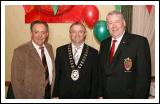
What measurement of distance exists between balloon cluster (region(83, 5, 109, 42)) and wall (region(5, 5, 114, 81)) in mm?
283

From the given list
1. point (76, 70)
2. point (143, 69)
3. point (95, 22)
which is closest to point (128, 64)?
point (143, 69)

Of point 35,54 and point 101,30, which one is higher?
point 101,30

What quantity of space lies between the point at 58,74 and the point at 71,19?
879 millimetres

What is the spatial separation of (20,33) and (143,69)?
171cm

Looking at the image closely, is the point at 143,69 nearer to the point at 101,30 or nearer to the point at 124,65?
the point at 124,65

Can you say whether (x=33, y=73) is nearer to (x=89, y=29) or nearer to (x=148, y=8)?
(x=89, y=29)

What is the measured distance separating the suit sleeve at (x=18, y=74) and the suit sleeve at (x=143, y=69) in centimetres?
113

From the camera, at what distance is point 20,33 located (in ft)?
10.7

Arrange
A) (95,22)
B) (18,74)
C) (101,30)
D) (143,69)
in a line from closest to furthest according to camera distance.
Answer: (143,69), (18,74), (101,30), (95,22)

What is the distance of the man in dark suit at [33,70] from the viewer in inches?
98.2

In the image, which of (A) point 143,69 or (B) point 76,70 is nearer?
(A) point 143,69

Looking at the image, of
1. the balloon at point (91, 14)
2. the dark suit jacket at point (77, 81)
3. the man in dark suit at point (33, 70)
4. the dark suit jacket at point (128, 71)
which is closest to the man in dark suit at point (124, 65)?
the dark suit jacket at point (128, 71)

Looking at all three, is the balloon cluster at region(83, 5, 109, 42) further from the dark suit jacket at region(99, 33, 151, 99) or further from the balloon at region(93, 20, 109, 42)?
the dark suit jacket at region(99, 33, 151, 99)

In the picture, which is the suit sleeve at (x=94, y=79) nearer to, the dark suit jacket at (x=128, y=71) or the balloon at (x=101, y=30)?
the dark suit jacket at (x=128, y=71)
